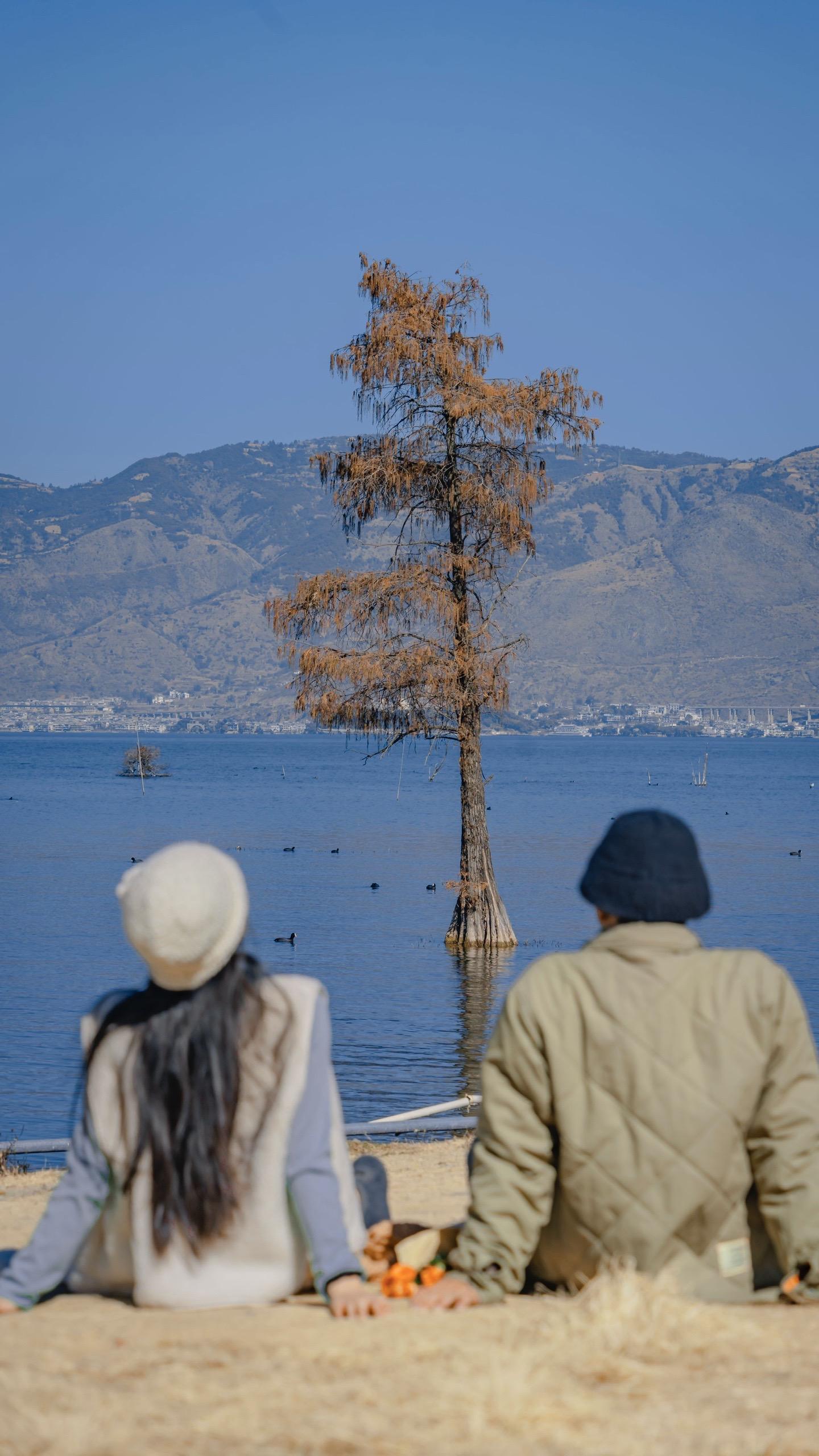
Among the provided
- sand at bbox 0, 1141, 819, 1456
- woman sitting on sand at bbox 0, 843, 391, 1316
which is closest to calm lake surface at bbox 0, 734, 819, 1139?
woman sitting on sand at bbox 0, 843, 391, 1316

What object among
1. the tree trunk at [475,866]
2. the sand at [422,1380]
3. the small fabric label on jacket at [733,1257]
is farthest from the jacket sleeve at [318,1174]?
the tree trunk at [475,866]

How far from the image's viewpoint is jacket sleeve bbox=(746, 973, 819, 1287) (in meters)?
3.65

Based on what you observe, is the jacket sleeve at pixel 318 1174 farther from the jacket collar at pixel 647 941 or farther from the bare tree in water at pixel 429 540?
the bare tree in water at pixel 429 540

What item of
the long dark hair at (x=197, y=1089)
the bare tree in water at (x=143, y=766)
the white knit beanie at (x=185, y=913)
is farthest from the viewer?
the bare tree in water at (x=143, y=766)

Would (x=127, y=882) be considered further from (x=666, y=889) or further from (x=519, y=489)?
(x=519, y=489)

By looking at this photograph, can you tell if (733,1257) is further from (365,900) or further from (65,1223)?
(365,900)

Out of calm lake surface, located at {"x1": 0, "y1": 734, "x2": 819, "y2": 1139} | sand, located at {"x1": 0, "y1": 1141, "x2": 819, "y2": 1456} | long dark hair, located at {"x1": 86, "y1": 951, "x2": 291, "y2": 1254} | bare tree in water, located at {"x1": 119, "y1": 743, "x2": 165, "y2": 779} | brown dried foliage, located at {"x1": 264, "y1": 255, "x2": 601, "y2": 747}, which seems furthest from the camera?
bare tree in water, located at {"x1": 119, "y1": 743, "x2": 165, "y2": 779}

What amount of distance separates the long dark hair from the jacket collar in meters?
0.81

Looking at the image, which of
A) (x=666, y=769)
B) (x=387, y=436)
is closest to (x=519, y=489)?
(x=387, y=436)

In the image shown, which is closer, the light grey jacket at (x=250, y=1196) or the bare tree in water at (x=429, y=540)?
the light grey jacket at (x=250, y=1196)

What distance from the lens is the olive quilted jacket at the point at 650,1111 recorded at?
3.60 m

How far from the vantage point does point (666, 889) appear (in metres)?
3.63

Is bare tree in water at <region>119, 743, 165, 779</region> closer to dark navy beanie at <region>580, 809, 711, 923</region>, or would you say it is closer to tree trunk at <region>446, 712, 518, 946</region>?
tree trunk at <region>446, 712, 518, 946</region>

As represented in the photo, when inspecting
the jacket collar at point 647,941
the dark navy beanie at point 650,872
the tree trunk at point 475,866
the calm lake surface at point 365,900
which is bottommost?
the calm lake surface at point 365,900
